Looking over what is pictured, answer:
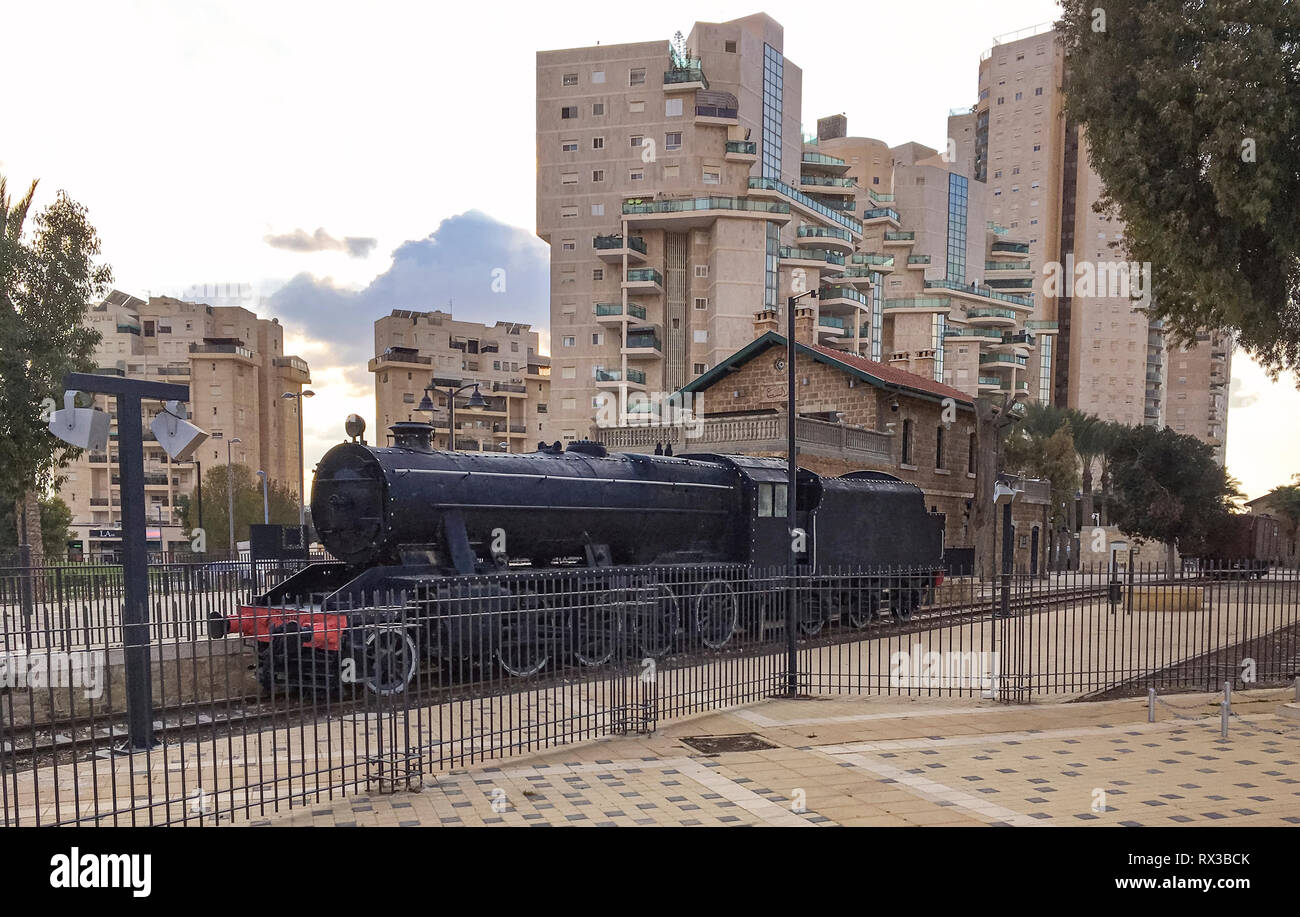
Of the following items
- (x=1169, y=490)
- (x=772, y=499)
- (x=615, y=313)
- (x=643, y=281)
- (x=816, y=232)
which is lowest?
(x=1169, y=490)

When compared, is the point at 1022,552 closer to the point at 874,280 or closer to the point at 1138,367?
the point at 874,280

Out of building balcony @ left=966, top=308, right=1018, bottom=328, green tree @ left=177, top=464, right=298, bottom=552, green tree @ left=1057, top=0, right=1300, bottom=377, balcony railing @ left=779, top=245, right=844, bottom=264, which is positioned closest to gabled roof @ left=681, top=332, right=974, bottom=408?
green tree @ left=1057, top=0, right=1300, bottom=377

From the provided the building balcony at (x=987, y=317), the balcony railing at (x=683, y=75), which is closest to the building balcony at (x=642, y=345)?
the balcony railing at (x=683, y=75)

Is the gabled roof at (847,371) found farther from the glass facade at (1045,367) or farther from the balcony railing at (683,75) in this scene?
the glass facade at (1045,367)

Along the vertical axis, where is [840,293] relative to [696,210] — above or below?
below

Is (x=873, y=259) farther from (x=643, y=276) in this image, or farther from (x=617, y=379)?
(x=617, y=379)

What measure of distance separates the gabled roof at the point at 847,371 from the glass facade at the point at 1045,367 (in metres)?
63.5

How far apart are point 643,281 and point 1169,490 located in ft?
114

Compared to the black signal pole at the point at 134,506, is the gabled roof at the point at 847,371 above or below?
above

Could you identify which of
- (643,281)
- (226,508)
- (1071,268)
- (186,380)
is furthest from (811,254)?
(186,380)

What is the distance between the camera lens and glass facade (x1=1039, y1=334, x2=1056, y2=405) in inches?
3543

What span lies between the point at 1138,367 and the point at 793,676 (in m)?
94.4

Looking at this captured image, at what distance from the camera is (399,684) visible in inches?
404

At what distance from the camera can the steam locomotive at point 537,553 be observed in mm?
9234
